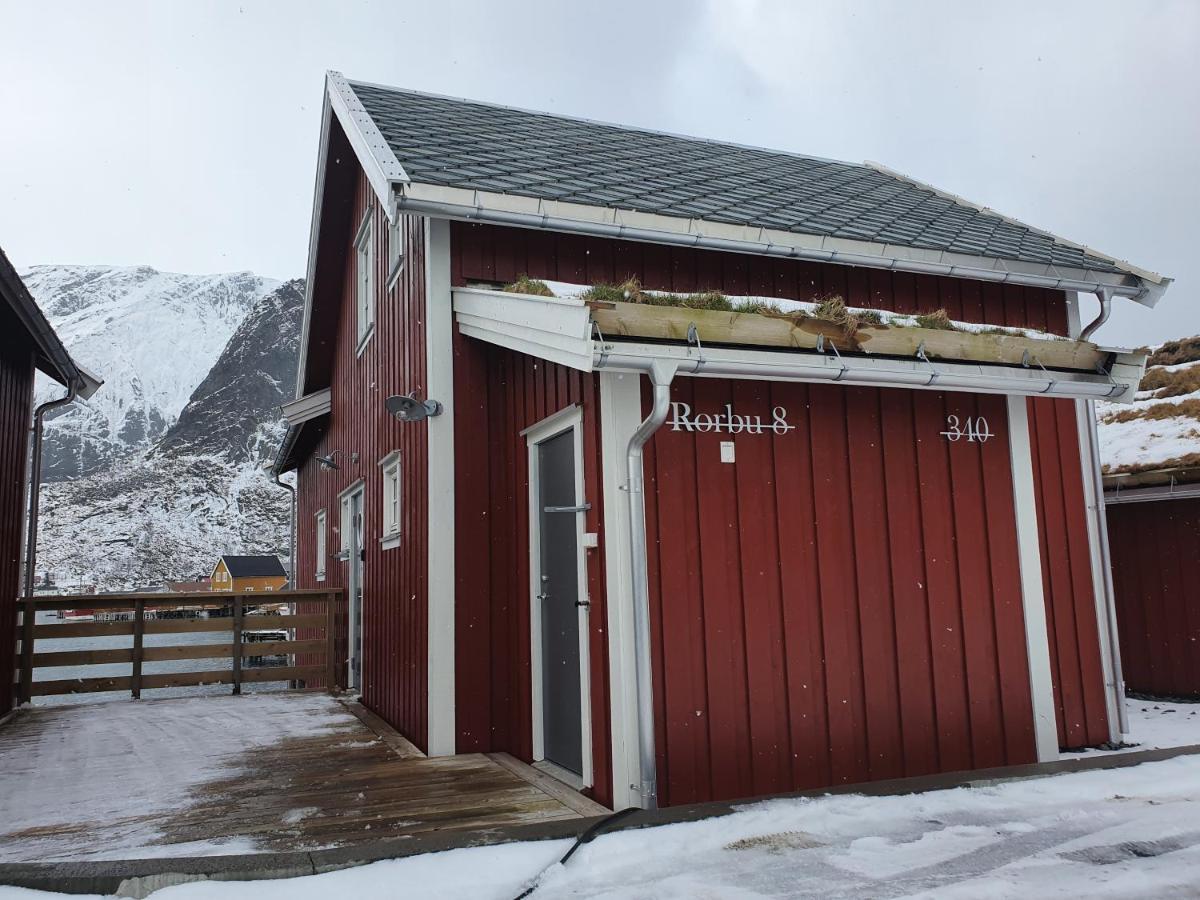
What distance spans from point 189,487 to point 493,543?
330ft

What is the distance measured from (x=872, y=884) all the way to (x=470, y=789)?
214 cm

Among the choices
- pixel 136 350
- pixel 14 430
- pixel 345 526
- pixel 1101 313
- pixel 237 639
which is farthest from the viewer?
pixel 136 350

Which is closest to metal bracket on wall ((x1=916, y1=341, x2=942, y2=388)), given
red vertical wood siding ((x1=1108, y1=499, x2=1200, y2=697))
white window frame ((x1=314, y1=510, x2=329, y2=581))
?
red vertical wood siding ((x1=1108, y1=499, x2=1200, y2=697))

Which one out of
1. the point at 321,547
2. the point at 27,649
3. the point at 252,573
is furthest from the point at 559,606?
the point at 252,573

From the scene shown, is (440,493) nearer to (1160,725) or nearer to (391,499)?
(391,499)

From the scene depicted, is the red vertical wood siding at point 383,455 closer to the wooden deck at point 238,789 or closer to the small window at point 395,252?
the small window at point 395,252

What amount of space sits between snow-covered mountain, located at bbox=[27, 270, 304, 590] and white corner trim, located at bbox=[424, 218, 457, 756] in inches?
2948

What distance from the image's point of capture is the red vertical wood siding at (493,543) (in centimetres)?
528

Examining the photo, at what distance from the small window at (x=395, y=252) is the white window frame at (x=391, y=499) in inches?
52.6

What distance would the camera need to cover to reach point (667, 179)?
6602 millimetres

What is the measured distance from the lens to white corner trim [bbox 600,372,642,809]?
3883mm

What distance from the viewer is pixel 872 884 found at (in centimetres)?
289

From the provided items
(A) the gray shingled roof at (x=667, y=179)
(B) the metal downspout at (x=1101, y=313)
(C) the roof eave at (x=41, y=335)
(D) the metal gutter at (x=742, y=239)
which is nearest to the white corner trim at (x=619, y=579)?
(D) the metal gutter at (x=742, y=239)

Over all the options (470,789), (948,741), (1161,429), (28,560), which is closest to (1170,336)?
(1161,429)
